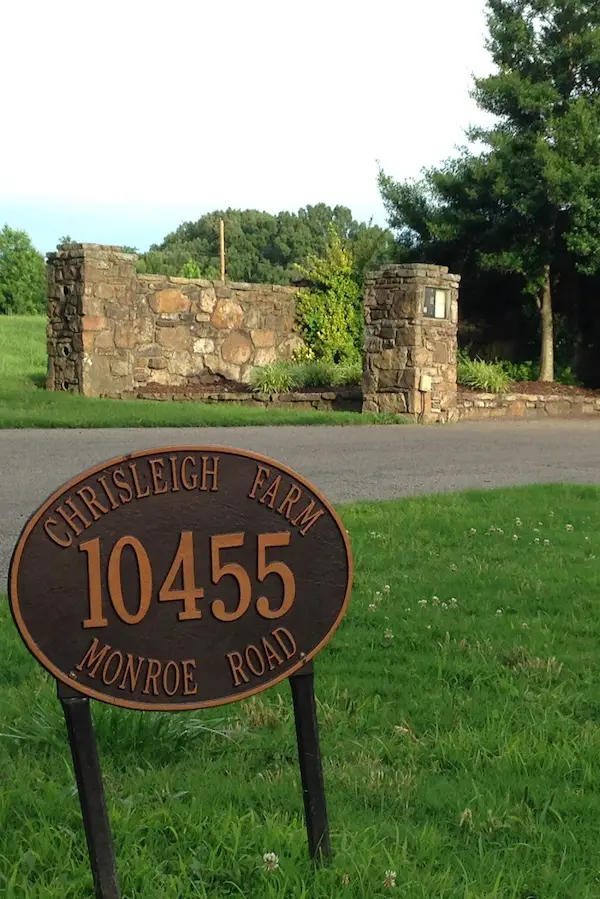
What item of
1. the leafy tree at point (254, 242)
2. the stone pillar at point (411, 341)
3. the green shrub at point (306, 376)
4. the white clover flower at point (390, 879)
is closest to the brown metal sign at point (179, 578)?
the white clover flower at point (390, 879)

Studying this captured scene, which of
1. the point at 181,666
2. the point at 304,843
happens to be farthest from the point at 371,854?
the point at 181,666

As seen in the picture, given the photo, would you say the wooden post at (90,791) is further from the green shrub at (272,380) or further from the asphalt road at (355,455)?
the green shrub at (272,380)

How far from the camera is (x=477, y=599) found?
489 cm

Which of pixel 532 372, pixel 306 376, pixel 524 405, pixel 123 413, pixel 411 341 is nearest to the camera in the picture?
pixel 123 413

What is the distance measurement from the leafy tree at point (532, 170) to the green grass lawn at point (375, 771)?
49.0 ft

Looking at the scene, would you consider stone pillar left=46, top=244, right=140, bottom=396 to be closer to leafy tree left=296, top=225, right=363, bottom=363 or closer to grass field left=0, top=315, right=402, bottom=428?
grass field left=0, top=315, right=402, bottom=428

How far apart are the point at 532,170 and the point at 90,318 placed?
8781 millimetres

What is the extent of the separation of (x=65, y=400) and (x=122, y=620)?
13258 mm

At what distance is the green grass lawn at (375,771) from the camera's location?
2.42 meters

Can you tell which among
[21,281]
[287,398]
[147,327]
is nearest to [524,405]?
[287,398]

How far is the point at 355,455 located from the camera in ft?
35.2

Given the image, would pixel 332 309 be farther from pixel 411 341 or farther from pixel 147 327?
pixel 411 341

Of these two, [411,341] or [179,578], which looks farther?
[411,341]

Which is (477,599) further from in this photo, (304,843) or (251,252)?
(251,252)
